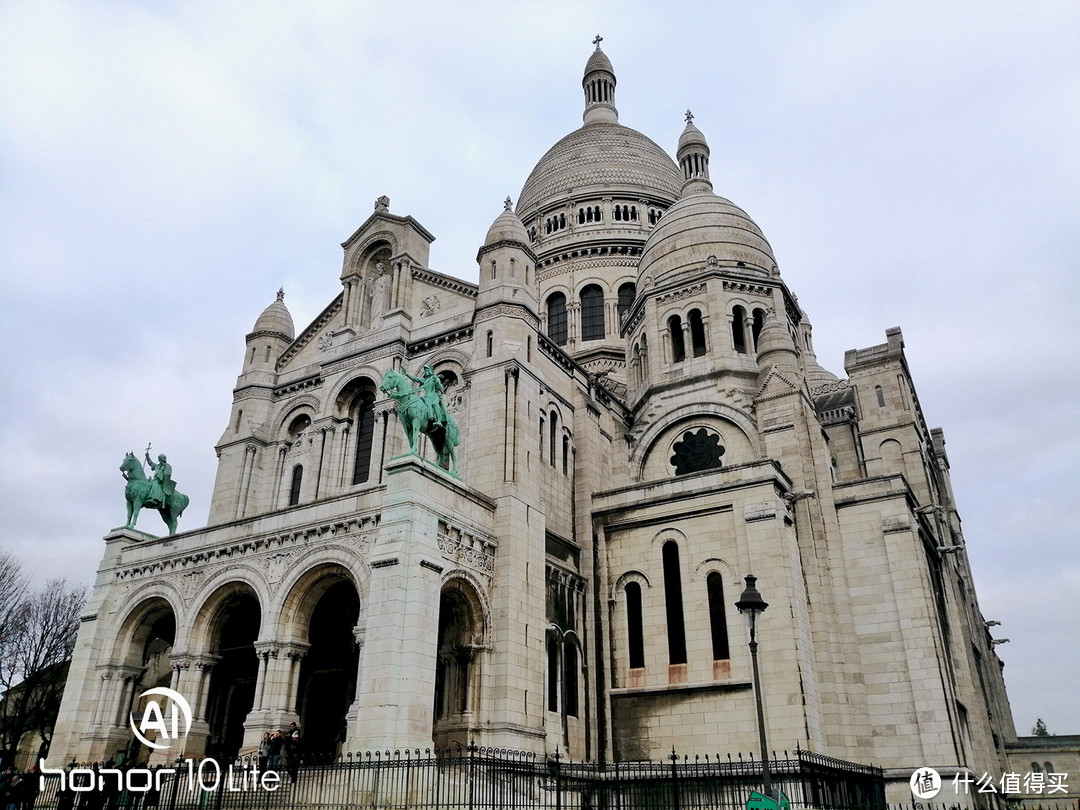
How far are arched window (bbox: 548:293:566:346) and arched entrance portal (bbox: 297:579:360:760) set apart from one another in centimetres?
2369

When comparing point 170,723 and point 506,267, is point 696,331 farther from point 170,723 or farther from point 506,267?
point 170,723

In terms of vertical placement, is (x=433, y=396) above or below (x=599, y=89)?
below

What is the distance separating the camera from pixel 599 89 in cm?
6506

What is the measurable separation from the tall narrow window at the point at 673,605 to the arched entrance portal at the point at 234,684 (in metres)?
13.2

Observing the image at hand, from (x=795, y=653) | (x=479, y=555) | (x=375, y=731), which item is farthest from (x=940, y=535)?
(x=375, y=731)

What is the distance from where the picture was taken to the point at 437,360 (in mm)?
30312

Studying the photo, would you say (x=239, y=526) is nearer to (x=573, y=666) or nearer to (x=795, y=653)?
(x=573, y=666)

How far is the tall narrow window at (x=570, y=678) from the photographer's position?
2609 cm

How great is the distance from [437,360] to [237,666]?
12366 mm

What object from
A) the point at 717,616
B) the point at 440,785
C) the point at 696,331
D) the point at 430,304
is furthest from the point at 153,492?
the point at 696,331

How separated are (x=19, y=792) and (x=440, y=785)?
11082 millimetres

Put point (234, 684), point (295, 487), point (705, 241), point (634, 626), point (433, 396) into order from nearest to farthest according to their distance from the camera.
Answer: point (433, 396) < point (234, 684) < point (634, 626) < point (295, 487) < point (705, 241)

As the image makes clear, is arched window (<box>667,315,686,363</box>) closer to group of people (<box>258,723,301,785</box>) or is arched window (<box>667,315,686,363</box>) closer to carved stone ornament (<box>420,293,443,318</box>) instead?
carved stone ornament (<box>420,293,443,318</box>)

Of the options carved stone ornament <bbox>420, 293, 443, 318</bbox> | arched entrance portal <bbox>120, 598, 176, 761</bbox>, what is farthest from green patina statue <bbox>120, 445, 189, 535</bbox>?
carved stone ornament <bbox>420, 293, 443, 318</bbox>
